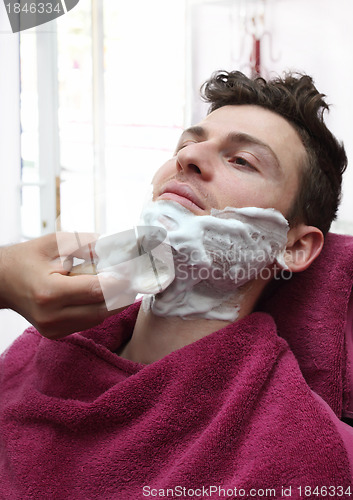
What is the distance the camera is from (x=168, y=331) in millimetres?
1037

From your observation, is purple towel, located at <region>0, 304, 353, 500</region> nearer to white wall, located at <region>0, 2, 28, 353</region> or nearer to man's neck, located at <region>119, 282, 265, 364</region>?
man's neck, located at <region>119, 282, 265, 364</region>

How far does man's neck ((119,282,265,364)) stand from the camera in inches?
40.4

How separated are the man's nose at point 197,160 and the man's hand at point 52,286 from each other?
25 cm

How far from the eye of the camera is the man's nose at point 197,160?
3.27 feet

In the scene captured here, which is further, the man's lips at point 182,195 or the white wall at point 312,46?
the white wall at point 312,46

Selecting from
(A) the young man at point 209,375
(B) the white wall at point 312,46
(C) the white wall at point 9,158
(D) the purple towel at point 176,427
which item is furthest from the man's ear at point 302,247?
(C) the white wall at point 9,158

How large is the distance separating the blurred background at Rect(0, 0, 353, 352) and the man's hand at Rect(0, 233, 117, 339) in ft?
2.69

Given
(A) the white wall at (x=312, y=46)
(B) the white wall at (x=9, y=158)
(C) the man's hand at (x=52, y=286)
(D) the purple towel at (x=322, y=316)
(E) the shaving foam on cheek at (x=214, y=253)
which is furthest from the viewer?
(B) the white wall at (x=9, y=158)

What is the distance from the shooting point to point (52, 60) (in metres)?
2.11

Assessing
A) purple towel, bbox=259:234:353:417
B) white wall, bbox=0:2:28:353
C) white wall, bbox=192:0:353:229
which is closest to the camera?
purple towel, bbox=259:234:353:417

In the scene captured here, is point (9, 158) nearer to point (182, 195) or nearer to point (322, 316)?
point (182, 195)

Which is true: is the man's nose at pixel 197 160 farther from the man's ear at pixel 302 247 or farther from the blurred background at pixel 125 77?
the blurred background at pixel 125 77

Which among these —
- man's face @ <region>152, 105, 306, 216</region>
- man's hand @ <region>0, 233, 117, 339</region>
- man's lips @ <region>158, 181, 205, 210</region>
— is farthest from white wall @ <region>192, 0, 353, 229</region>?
man's hand @ <region>0, 233, 117, 339</region>

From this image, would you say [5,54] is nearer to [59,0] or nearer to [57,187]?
[59,0]
